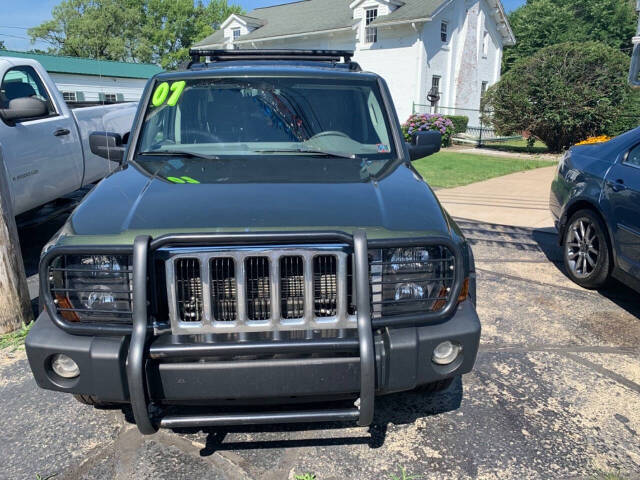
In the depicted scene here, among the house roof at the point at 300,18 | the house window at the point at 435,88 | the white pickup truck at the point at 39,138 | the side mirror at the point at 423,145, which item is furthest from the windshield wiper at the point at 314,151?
the house roof at the point at 300,18

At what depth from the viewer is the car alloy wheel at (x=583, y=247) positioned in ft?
16.2

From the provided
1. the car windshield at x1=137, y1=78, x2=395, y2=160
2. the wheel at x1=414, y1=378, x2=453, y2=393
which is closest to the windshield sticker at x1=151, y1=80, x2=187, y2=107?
the car windshield at x1=137, y1=78, x2=395, y2=160

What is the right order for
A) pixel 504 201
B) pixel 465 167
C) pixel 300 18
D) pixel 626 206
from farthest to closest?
pixel 300 18
pixel 465 167
pixel 504 201
pixel 626 206

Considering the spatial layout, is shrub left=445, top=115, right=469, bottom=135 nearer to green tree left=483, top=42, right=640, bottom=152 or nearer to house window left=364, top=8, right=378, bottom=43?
green tree left=483, top=42, right=640, bottom=152

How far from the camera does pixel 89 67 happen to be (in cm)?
2939

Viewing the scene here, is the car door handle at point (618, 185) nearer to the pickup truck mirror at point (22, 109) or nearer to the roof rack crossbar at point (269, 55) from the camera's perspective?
the roof rack crossbar at point (269, 55)

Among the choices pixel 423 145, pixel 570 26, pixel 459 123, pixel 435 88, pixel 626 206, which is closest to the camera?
pixel 423 145

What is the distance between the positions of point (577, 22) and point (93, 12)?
47.2m

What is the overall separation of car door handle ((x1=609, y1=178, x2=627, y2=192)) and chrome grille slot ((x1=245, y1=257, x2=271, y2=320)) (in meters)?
3.53

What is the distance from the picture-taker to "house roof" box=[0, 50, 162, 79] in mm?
27344

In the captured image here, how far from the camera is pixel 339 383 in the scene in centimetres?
227

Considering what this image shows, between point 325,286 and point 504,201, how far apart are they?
8.01 metres

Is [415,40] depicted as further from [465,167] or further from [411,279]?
[411,279]

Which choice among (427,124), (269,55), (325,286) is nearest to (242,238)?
(325,286)
